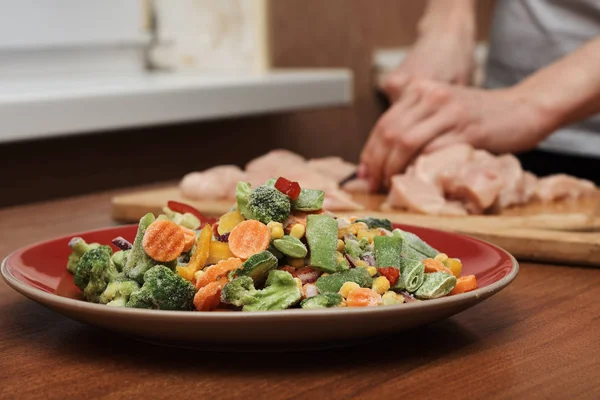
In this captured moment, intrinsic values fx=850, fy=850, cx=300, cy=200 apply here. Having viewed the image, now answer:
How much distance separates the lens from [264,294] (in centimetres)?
83

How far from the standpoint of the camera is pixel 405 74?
249cm

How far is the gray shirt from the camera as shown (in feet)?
7.91

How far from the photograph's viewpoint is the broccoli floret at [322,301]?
2.72 ft

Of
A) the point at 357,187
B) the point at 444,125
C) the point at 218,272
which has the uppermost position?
the point at 218,272

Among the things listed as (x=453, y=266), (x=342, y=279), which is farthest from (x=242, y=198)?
(x=453, y=266)

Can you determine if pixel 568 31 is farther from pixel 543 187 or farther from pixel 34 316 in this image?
pixel 34 316

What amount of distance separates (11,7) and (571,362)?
103 inches

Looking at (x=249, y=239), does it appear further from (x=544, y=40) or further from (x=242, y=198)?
(x=544, y=40)

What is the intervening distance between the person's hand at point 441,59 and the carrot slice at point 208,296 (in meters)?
1.68

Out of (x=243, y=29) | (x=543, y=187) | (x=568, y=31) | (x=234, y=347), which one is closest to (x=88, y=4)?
(x=243, y=29)

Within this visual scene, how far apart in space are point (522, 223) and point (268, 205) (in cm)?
73

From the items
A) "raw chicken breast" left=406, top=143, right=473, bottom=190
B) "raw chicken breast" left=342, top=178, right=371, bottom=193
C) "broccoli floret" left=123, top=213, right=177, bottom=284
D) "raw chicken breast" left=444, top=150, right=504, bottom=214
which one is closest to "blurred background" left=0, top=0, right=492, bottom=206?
"raw chicken breast" left=342, top=178, right=371, bottom=193

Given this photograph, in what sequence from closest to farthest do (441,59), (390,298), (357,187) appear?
(390,298) < (357,187) < (441,59)

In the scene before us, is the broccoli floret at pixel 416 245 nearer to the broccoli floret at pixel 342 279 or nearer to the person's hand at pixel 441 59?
the broccoli floret at pixel 342 279
